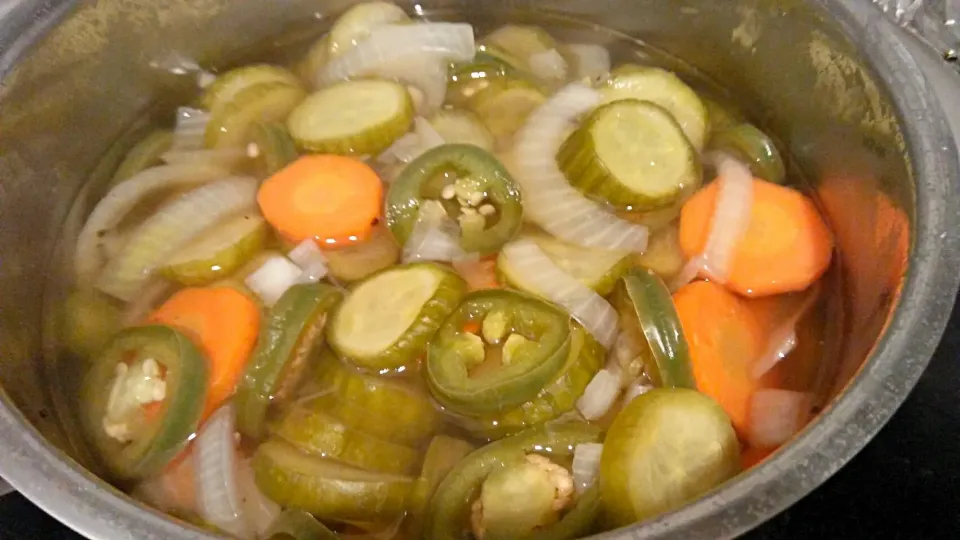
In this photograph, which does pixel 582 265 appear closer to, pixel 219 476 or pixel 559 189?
pixel 559 189

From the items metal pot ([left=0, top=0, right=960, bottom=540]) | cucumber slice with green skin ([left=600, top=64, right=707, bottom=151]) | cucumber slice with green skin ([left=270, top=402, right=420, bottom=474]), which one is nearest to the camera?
metal pot ([left=0, top=0, right=960, bottom=540])

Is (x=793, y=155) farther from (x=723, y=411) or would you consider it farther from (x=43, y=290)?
(x=43, y=290)

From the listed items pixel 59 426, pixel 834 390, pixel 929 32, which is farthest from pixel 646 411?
pixel 929 32

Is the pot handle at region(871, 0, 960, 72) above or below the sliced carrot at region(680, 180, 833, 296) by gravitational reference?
above

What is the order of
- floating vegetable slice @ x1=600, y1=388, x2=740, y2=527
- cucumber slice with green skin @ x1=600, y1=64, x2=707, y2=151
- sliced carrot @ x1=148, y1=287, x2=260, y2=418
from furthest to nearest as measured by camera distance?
cucumber slice with green skin @ x1=600, y1=64, x2=707, y2=151, sliced carrot @ x1=148, y1=287, x2=260, y2=418, floating vegetable slice @ x1=600, y1=388, x2=740, y2=527

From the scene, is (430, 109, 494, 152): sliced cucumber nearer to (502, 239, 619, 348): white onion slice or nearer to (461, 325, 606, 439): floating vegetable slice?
(502, 239, 619, 348): white onion slice

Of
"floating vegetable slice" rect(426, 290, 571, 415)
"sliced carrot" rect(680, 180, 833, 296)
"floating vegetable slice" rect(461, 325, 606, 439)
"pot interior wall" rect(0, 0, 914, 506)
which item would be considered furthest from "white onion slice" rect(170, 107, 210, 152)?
"sliced carrot" rect(680, 180, 833, 296)
